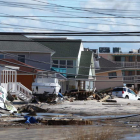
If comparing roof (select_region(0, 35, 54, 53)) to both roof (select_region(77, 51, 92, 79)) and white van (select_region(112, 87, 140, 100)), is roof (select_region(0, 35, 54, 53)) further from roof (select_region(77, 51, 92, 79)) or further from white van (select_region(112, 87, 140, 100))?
white van (select_region(112, 87, 140, 100))

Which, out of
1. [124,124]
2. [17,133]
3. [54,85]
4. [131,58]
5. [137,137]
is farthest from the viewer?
[131,58]

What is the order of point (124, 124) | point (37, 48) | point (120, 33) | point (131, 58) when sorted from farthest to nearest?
1. point (131, 58)
2. point (37, 48)
3. point (124, 124)
4. point (120, 33)

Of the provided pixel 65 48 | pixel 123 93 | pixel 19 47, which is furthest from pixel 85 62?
pixel 19 47

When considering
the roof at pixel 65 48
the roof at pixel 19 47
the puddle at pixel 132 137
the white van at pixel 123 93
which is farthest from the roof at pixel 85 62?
the puddle at pixel 132 137

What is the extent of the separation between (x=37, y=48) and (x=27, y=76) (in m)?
6.22

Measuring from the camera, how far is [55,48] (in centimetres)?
5094

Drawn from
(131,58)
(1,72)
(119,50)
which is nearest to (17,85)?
(1,72)

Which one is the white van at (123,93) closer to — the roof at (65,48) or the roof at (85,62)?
the roof at (85,62)

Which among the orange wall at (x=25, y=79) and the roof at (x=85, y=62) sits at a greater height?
the roof at (x=85, y=62)

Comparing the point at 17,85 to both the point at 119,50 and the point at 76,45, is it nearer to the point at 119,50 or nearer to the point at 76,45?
the point at 76,45

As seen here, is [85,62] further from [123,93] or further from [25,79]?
[25,79]

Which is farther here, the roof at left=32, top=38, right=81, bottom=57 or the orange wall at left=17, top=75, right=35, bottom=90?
the roof at left=32, top=38, right=81, bottom=57

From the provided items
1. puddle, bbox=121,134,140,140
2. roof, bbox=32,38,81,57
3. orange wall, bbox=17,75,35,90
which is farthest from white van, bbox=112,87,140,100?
puddle, bbox=121,134,140,140

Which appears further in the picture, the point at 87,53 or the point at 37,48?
the point at 87,53
